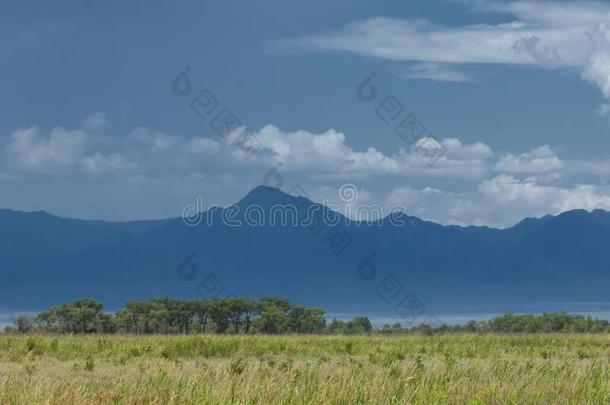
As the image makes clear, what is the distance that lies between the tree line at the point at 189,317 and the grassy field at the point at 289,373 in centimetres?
1345

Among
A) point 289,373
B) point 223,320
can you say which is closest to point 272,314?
point 223,320

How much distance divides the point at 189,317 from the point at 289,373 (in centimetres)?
3145

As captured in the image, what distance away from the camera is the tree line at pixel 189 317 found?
44.1 meters

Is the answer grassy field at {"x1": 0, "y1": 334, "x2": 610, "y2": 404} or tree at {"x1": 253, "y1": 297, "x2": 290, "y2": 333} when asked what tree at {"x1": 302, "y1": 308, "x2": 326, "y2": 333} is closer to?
tree at {"x1": 253, "y1": 297, "x2": 290, "y2": 333}

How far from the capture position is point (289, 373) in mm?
16641

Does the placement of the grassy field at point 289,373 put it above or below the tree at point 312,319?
below

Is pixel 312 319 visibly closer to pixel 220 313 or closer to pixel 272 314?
pixel 272 314

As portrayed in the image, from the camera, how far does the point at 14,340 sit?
30156 mm

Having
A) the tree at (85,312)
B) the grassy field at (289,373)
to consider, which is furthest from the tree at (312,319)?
the grassy field at (289,373)

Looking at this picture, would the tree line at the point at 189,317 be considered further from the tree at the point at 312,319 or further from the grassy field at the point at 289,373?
the grassy field at the point at 289,373

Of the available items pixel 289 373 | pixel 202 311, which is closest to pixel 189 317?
pixel 202 311

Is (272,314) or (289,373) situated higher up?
(272,314)

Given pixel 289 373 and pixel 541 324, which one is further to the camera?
pixel 541 324

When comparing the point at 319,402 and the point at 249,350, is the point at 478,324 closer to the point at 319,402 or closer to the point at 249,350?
the point at 249,350
